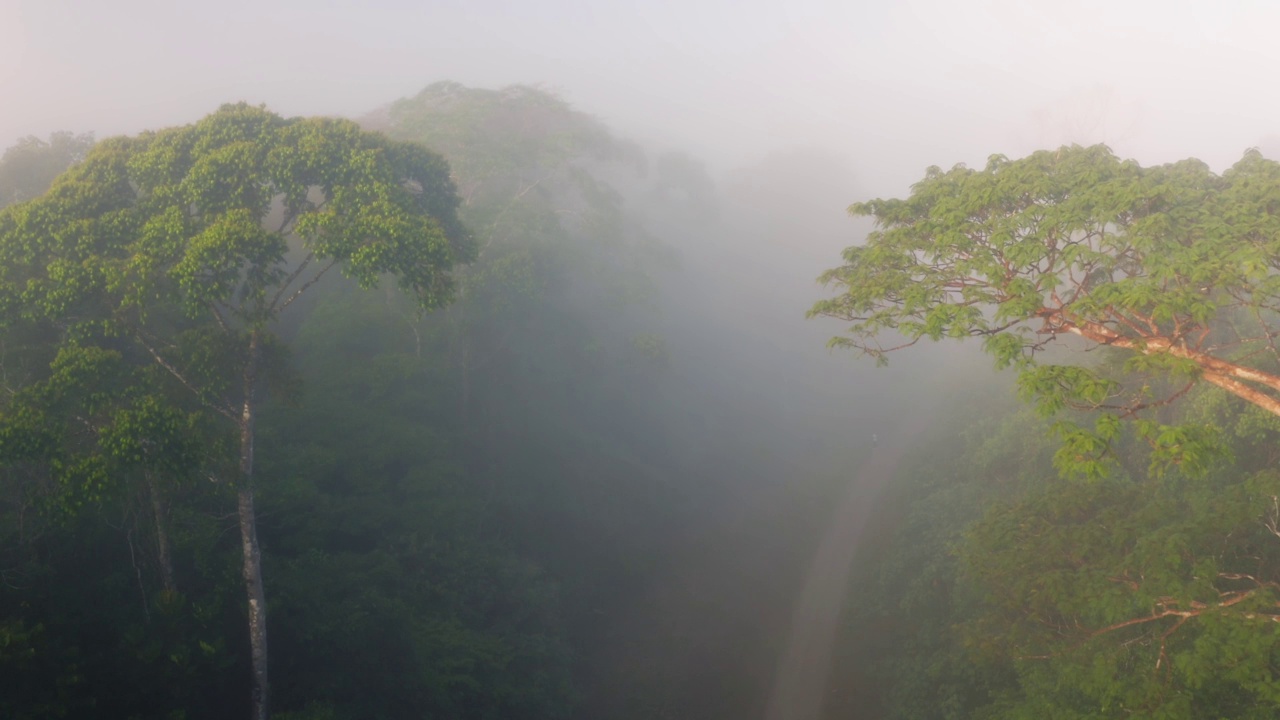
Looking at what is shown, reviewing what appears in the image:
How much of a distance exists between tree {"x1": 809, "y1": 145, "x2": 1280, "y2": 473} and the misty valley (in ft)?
0.20

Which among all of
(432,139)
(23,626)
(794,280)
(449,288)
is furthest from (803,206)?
A: (23,626)

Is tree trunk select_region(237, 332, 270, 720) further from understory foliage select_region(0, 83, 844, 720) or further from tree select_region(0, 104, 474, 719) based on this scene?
understory foliage select_region(0, 83, 844, 720)

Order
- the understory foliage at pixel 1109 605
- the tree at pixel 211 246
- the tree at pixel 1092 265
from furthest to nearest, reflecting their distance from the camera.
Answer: the tree at pixel 211 246
the understory foliage at pixel 1109 605
the tree at pixel 1092 265

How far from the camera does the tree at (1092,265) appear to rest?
6.82 meters

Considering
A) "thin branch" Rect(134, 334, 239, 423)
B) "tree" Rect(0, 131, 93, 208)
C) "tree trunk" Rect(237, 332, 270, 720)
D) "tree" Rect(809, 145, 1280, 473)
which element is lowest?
"tree trunk" Rect(237, 332, 270, 720)

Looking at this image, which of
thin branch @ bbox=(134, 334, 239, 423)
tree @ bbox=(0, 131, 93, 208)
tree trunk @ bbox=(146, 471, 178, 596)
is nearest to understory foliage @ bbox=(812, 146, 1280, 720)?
thin branch @ bbox=(134, 334, 239, 423)

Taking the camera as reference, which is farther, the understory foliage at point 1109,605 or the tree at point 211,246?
the tree at point 211,246

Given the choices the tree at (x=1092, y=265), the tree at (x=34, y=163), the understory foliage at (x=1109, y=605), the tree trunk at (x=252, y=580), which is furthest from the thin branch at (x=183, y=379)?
the understory foliage at (x=1109, y=605)

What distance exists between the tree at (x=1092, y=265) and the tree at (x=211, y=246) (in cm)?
758

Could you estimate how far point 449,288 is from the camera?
11641 millimetres

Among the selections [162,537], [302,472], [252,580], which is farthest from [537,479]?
[162,537]

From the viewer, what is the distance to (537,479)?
20766mm

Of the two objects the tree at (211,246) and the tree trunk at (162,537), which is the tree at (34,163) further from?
the tree trunk at (162,537)

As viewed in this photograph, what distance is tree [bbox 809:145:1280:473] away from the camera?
6.82m
